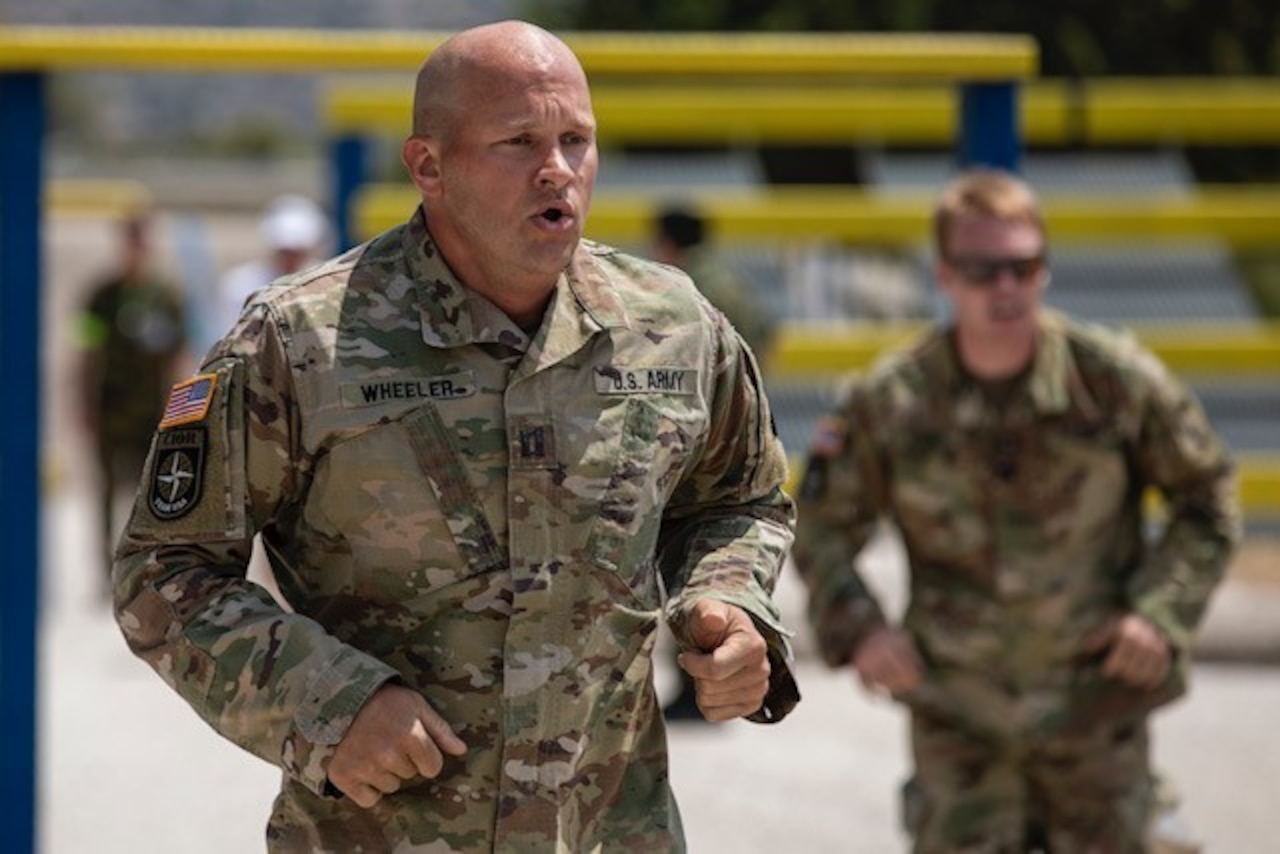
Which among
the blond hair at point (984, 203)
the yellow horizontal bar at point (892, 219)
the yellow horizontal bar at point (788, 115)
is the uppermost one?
the blond hair at point (984, 203)

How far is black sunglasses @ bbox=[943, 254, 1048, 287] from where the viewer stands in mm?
5645

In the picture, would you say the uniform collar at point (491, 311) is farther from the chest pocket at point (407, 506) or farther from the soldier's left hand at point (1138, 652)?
the soldier's left hand at point (1138, 652)

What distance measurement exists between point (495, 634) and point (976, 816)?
231cm

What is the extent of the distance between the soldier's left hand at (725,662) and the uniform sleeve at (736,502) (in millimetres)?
173

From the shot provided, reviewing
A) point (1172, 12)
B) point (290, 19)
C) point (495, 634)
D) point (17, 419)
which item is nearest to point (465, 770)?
point (495, 634)

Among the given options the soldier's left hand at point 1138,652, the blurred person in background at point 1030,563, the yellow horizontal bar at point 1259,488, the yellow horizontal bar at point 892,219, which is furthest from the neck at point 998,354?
the yellow horizontal bar at point 892,219

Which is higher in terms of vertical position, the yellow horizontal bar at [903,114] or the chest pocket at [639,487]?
the chest pocket at [639,487]

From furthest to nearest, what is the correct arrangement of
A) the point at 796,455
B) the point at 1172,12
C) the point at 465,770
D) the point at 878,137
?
the point at 1172,12
the point at 878,137
the point at 796,455
the point at 465,770

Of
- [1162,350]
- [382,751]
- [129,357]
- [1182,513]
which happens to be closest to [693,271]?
[1162,350]

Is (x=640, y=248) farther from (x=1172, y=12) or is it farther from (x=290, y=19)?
(x=290, y=19)

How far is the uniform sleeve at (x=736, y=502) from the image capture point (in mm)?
3678

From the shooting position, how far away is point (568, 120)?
3.53 metres

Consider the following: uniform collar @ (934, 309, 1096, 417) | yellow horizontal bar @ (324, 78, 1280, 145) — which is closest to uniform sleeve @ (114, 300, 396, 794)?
uniform collar @ (934, 309, 1096, 417)

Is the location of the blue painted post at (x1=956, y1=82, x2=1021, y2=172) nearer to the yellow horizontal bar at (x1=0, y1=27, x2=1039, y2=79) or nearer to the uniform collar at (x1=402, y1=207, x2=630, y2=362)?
the yellow horizontal bar at (x1=0, y1=27, x2=1039, y2=79)
